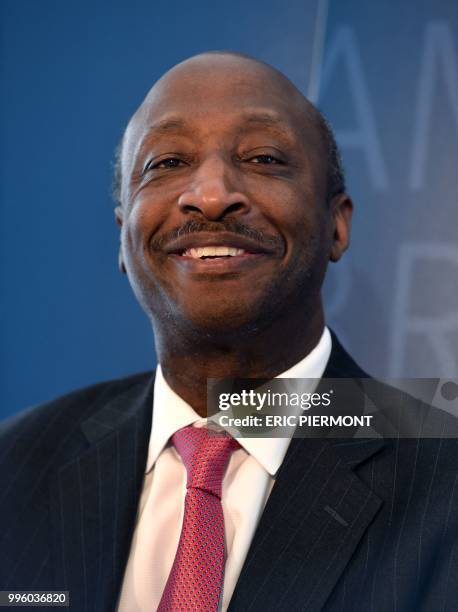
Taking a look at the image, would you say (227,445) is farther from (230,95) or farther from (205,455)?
(230,95)

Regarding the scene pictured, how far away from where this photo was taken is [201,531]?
131 cm

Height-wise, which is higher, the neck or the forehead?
the forehead

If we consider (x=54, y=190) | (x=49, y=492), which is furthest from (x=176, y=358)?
(x=54, y=190)

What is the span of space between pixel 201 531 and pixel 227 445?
0.17 metres

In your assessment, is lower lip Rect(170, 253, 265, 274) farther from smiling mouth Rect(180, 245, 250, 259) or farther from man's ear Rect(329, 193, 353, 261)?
man's ear Rect(329, 193, 353, 261)

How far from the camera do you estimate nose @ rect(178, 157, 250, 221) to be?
1364 millimetres

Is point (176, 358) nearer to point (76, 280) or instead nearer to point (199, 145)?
point (199, 145)

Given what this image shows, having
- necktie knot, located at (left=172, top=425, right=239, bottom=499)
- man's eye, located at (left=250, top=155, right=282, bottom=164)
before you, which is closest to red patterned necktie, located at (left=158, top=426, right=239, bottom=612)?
necktie knot, located at (left=172, top=425, right=239, bottom=499)

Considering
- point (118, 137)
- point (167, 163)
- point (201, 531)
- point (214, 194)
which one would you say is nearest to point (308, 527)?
point (201, 531)

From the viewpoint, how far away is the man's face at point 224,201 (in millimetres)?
1387

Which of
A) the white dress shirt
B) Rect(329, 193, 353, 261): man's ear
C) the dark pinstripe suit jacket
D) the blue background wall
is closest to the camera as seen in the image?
the dark pinstripe suit jacket

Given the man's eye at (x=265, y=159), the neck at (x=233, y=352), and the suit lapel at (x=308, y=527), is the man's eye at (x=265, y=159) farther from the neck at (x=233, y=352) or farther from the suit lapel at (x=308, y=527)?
the suit lapel at (x=308, y=527)

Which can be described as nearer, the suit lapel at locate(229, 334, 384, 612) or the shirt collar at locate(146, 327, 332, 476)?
the suit lapel at locate(229, 334, 384, 612)

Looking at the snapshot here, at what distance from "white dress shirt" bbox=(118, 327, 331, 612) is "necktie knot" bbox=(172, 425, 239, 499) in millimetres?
29
